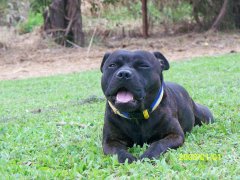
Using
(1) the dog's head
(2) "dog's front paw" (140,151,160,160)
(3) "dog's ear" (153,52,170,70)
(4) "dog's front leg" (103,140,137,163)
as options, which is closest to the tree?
(3) "dog's ear" (153,52,170,70)

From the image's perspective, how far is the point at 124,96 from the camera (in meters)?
5.34

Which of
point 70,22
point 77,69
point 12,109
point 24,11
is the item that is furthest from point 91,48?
point 12,109

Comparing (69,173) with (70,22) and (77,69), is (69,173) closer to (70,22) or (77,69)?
(77,69)

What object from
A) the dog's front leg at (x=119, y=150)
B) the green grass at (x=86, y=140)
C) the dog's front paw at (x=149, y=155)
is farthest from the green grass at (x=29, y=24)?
the dog's front paw at (x=149, y=155)

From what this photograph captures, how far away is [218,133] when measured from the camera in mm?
6234

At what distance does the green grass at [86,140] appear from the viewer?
4734 millimetres

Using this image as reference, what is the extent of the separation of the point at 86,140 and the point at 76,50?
1571 centimetres

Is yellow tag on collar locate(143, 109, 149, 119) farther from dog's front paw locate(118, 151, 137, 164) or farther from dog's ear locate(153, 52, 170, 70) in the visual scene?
dog's ear locate(153, 52, 170, 70)

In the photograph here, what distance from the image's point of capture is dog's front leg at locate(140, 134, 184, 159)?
17.0ft

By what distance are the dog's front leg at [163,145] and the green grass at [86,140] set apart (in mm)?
71

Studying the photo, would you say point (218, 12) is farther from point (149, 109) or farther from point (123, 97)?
point (123, 97)

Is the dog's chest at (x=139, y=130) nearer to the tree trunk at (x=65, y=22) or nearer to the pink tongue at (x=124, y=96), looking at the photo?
the pink tongue at (x=124, y=96)

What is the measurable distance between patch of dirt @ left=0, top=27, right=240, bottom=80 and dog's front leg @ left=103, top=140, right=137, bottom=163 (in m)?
12.0

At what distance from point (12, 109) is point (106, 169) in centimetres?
564
